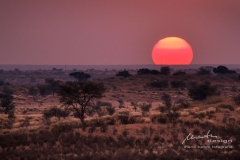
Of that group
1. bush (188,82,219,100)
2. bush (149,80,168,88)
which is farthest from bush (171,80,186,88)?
bush (188,82,219,100)

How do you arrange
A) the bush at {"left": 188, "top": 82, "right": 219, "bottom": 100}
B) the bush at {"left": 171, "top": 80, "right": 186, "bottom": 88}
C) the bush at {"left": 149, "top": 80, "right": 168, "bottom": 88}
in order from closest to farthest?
the bush at {"left": 188, "top": 82, "right": 219, "bottom": 100}, the bush at {"left": 149, "top": 80, "right": 168, "bottom": 88}, the bush at {"left": 171, "top": 80, "right": 186, "bottom": 88}

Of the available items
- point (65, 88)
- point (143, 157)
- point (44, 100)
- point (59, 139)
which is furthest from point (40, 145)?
point (44, 100)

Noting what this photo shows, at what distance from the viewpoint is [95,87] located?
39.9 metres

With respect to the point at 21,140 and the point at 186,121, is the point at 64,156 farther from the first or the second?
the point at 186,121

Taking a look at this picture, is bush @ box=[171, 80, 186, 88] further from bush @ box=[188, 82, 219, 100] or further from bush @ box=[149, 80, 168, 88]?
bush @ box=[188, 82, 219, 100]

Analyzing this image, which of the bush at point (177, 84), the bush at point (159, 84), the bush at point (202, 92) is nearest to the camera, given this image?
the bush at point (202, 92)

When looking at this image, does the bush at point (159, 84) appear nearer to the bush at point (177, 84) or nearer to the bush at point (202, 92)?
the bush at point (177, 84)

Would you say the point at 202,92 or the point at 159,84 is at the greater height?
the point at 202,92

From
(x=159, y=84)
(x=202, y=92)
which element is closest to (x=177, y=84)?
(x=159, y=84)

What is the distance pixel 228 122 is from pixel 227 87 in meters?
65.9

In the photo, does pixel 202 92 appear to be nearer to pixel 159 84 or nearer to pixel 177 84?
pixel 177 84

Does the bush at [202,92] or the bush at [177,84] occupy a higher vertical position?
the bush at [202,92]

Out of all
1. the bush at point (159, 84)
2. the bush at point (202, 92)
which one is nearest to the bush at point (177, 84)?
the bush at point (159, 84)

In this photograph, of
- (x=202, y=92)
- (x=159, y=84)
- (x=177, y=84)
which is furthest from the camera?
(x=177, y=84)
